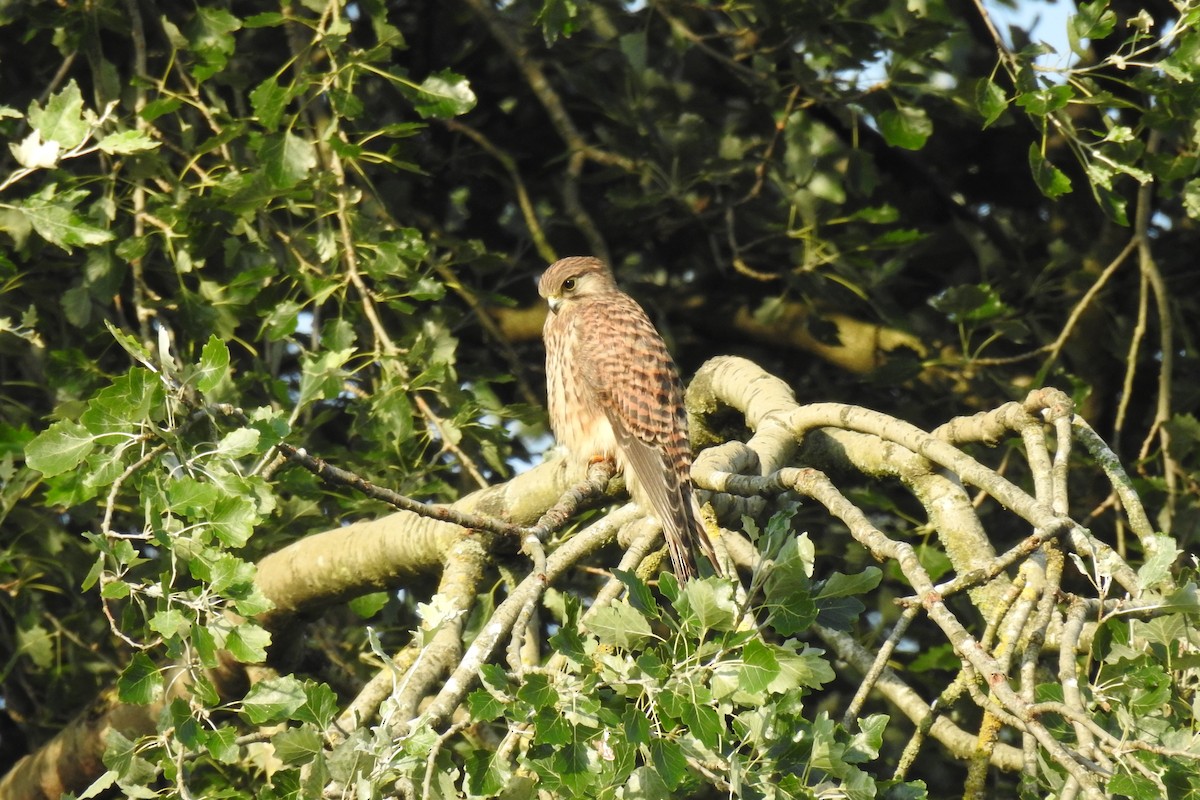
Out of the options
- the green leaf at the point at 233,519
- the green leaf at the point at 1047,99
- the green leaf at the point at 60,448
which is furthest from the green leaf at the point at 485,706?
the green leaf at the point at 1047,99

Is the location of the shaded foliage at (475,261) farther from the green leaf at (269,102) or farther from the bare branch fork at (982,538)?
the bare branch fork at (982,538)

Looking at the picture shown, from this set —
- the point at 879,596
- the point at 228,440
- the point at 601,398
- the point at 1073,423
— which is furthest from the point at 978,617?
the point at 228,440

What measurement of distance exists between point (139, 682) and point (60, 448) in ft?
1.25

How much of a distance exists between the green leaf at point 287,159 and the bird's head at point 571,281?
1186mm

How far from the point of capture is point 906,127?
410cm

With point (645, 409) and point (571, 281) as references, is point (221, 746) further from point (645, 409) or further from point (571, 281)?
point (571, 281)

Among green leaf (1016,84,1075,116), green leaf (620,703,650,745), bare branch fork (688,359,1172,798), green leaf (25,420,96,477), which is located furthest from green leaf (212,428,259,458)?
green leaf (1016,84,1075,116)

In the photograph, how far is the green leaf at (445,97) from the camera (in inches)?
146

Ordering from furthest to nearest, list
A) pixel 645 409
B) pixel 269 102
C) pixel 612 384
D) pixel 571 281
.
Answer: pixel 571 281
pixel 612 384
pixel 645 409
pixel 269 102

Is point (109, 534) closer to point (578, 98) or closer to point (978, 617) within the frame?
point (978, 617)

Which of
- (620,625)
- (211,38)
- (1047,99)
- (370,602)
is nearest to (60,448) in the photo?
(620,625)

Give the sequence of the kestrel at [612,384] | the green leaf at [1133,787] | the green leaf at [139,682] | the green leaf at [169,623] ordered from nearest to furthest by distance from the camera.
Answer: the green leaf at [1133,787] < the green leaf at [169,623] < the green leaf at [139,682] < the kestrel at [612,384]

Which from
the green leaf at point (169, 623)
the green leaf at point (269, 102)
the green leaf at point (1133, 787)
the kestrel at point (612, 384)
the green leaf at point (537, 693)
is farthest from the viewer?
the kestrel at point (612, 384)

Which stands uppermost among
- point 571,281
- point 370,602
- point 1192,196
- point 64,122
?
point 64,122
